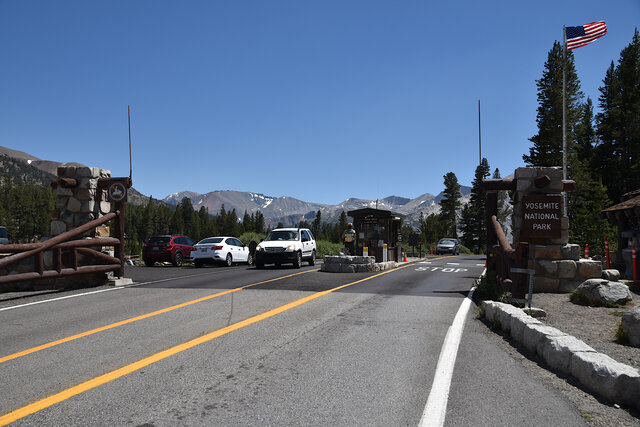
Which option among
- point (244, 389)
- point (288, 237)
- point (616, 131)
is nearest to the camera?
point (244, 389)

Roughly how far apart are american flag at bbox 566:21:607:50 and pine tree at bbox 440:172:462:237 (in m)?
61.9

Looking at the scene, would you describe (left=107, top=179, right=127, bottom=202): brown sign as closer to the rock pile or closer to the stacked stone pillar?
the rock pile

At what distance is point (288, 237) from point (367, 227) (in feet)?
19.1

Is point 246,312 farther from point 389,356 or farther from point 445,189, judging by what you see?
point 445,189

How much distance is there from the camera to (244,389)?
166 inches

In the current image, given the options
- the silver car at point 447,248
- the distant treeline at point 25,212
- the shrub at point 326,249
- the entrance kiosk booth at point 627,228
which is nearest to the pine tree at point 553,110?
the silver car at point 447,248

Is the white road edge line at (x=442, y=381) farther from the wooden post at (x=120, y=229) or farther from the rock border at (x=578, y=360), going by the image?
the wooden post at (x=120, y=229)

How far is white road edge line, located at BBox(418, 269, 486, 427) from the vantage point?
365cm

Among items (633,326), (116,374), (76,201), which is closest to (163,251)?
(76,201)

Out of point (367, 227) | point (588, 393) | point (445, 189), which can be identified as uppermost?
point (445, 189)

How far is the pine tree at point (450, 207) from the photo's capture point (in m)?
84.7

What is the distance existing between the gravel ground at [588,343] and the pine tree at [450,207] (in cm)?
7593

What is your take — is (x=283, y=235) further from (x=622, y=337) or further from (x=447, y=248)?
(x=447, y=248)

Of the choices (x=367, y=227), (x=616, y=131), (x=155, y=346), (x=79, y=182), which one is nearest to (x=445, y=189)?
(x=616, y=131)
